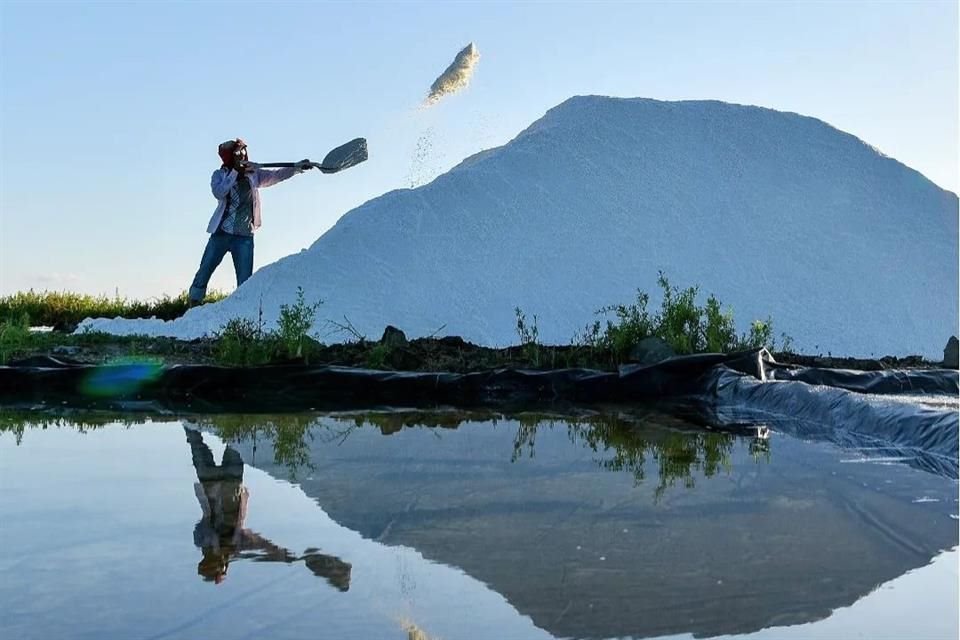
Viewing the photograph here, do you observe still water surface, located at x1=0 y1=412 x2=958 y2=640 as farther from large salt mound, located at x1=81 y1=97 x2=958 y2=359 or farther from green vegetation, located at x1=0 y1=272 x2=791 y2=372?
large salt mound, located at x1=81 y1=97 x2=958 y2=359

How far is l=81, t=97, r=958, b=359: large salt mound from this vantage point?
24.0 feet

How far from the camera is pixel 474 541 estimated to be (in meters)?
1.99

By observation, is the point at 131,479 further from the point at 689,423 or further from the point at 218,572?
the point at 689,423

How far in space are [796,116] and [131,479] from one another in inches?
317

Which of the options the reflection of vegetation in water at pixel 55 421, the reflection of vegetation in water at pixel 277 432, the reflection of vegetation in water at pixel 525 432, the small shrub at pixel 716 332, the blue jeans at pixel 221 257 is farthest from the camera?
the blue jeans at pixel 221 257

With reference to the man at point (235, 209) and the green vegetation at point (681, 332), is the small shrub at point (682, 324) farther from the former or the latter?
the man at point (235, 209)

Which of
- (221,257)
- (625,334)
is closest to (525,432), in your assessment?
(625,334)

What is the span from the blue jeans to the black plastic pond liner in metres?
3.26

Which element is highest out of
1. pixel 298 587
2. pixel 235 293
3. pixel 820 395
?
pixel 235 293

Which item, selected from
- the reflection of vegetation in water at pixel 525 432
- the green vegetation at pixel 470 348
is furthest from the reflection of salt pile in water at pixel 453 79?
the reflection of vegetation in water at pixel 525 432

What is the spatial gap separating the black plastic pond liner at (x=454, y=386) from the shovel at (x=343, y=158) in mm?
3529

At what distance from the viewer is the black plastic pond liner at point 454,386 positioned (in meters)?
4.52

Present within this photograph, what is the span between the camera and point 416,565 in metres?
1.82

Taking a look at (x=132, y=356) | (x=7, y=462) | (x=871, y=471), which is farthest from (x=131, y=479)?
(x=132, y=356)
